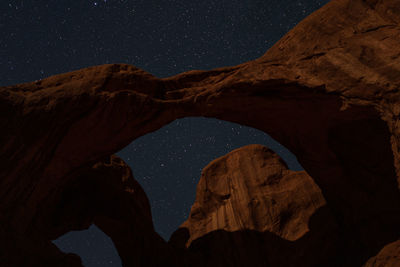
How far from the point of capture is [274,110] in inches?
299

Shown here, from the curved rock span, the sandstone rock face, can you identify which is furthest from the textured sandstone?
the sandstone rock face

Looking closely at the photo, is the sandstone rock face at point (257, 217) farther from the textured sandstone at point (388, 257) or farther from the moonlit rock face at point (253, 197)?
the textured sandstone at point (388, 257)


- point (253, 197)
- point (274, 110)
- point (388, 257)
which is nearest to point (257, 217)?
point (253, 197)

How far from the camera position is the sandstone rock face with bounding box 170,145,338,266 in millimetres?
9055

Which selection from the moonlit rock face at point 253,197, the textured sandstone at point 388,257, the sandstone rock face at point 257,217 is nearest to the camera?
the textured sandstone at point 388,257

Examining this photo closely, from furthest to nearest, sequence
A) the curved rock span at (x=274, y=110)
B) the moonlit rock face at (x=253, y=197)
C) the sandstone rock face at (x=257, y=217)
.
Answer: the moonlit rock face at (x=253, y=197) < the sandstone rock face at (x=257, y=217) < the curved rock span at (x=274, y=110)

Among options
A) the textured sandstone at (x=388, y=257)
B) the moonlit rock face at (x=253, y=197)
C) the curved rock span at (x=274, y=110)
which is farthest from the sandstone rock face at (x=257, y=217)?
the textured sandstone at (x=388, y=257)

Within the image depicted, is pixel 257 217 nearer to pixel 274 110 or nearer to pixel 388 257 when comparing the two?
pixel 274 110

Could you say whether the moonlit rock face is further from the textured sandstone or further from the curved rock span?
the textured sandstone

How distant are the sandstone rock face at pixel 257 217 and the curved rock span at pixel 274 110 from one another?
125 centimetres

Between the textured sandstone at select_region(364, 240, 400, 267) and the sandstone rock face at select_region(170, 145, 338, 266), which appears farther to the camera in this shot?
the sandstone rock face at select_region(170, 145, 338, 266)

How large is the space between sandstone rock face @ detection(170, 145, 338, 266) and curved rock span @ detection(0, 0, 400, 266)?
49.3 inches

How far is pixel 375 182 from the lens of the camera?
23.0 feet

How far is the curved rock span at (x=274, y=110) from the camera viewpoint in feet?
20.5
